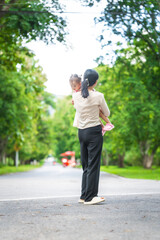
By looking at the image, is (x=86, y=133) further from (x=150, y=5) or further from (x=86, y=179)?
(x=150, y=5)

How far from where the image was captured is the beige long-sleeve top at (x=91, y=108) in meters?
5.65

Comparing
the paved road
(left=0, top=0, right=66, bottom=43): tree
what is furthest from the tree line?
the paved road

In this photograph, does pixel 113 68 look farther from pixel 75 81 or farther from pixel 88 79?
pixel 88 79

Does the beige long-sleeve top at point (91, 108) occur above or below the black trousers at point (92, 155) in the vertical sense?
above

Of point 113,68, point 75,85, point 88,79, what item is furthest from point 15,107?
point 88,79

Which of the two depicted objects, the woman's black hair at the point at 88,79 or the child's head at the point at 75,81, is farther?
the child's head at the point at 75,81

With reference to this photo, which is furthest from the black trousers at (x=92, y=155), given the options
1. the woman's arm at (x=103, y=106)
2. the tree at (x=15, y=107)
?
the tree at (x=15, y=107)

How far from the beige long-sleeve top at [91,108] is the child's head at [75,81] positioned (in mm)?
255

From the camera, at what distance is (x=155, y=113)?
2141cm

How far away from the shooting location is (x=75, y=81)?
5926 millimetres

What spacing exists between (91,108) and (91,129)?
1.02 feet

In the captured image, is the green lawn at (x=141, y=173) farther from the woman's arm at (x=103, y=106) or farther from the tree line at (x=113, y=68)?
the woman's arm at (x=103, y=106)


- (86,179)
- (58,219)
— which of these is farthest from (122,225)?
(86,179)

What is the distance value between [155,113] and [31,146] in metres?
29.0
